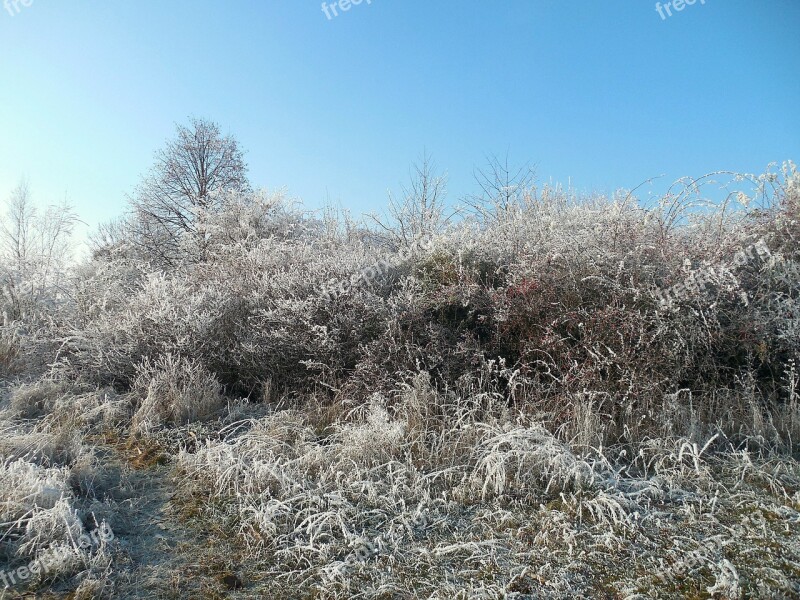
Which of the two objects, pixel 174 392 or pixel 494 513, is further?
pixel 174 392

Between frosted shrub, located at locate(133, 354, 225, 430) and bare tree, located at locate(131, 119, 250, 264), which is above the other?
bare tree, located at locate(131, 119, 250, 264)

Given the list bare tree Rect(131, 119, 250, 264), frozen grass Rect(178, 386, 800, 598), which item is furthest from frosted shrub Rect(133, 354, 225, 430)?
bare tree Rect(131, 119, 250, 264)

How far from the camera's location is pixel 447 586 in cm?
213

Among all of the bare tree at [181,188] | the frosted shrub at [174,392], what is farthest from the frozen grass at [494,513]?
the bare tree at [181,188]

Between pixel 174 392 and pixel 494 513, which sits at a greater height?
pixel 174 392

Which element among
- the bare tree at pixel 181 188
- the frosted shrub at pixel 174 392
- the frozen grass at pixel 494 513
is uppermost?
the bare tree at pixel 181 188

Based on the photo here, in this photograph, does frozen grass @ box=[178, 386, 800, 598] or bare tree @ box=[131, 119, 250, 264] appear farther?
bare tree @ box=[131, 119, 250, 264]

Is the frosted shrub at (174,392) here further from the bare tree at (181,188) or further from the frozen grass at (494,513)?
the bare tree at (181,188)

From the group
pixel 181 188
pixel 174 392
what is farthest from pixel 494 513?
pixel 181 188

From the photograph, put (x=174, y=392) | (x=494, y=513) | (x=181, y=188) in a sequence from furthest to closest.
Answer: (x=181, y=188)
(x=174, y=392)
(x=494, y=513)

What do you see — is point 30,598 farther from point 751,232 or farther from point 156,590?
point 751,232

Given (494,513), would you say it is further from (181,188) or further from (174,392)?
(181,188)

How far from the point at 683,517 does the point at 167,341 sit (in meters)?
5.40

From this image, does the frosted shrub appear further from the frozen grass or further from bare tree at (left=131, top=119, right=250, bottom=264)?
bare tree at (left=131, top=119, right=250, bottom=264)
